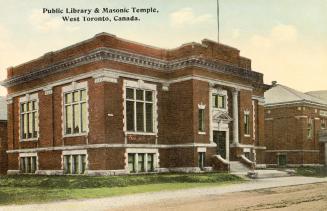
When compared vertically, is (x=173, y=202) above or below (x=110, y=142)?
below

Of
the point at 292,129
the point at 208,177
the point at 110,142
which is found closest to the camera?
the point at 208,177

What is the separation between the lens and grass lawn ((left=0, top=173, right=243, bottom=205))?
701 inches

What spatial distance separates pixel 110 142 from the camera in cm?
2714

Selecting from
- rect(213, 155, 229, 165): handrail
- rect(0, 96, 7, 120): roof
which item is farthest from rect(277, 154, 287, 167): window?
rect(0, 96, 7, 120): roof

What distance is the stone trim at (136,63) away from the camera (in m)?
27.5

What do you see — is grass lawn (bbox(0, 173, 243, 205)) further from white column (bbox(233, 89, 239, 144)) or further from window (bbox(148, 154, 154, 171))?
white column (bbox(233, 89, 239, 144))

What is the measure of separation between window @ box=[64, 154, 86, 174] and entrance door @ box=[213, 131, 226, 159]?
9.61 meters

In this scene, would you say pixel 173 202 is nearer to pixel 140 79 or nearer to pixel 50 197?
pixel 50 197

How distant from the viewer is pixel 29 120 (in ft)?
115

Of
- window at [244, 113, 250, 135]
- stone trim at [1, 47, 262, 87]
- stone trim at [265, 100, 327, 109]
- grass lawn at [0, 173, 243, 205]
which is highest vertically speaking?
stone trim at [1, 47, 262, 87]

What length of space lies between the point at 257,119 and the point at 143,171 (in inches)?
561

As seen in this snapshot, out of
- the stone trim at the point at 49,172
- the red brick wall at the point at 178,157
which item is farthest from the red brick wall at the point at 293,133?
the stone trim at the point at 49,172

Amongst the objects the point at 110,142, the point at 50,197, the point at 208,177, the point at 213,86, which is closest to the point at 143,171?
the point at 110,142

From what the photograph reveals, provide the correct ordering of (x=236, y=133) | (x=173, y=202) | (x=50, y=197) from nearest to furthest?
(x=173, y=202) → (x=50, y=197) → (x=236, y=133)
